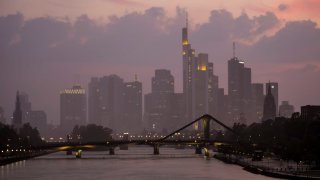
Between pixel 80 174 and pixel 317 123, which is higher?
pixel 317 123

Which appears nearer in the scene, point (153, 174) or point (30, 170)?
point (153, 174)

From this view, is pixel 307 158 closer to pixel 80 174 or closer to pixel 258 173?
pixel 258 173

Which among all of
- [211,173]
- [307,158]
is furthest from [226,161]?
[307,158]

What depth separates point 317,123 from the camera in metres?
120

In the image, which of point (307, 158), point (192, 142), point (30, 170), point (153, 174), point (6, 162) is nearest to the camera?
point (307, 158)

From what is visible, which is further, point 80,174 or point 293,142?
point 293,142

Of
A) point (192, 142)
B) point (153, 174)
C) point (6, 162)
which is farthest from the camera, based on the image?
point (192, 142)

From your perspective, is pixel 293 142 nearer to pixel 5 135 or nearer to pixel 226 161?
pixel 226 161

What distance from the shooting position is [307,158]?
333ft

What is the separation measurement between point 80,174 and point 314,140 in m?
31.8

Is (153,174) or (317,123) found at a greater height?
(317,123)

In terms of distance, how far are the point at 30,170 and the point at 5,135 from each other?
58934 millimetres

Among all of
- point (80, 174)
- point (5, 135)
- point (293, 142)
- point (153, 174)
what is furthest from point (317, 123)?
point (5, 135)

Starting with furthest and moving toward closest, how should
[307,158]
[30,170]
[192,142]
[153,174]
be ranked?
[192,142], [30,170], [153,174], [307,158]
